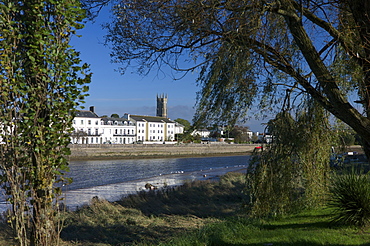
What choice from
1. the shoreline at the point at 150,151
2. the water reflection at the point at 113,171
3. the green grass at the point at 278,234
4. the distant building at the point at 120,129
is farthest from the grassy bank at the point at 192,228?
the distant building at the point at 120,129

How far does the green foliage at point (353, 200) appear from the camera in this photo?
8409 mm

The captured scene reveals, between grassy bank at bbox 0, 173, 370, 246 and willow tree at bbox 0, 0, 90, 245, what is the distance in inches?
39.2

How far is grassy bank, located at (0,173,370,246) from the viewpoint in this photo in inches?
294

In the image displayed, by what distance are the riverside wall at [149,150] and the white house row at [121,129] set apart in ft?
22.1

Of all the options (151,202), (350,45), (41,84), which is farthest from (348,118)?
(151,202)

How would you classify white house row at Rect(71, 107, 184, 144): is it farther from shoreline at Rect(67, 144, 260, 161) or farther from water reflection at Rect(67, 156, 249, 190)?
water reflection at Rect(67, 156, 249, 190)

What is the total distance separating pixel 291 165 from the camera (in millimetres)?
9086

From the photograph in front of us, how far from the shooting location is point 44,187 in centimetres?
435

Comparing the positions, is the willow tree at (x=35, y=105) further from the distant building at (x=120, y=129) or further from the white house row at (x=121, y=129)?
the white house row at (x=121, y=129)

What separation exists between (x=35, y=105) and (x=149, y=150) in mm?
61721

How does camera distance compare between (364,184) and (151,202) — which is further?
(151,202)

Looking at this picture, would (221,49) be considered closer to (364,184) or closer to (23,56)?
(23,56)

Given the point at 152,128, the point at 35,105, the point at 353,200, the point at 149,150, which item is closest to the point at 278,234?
the point at 353,200

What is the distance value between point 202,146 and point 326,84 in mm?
67845
